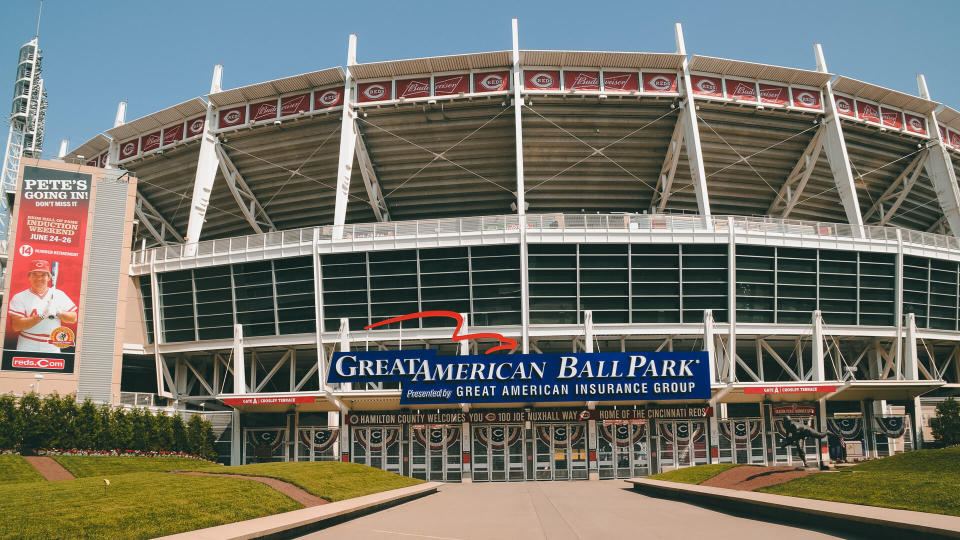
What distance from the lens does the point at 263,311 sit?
137 feet

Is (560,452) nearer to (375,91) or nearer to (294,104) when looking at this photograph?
(375,91)

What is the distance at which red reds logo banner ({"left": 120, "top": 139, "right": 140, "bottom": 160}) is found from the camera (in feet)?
163

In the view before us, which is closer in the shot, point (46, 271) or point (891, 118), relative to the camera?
point (46, 271)

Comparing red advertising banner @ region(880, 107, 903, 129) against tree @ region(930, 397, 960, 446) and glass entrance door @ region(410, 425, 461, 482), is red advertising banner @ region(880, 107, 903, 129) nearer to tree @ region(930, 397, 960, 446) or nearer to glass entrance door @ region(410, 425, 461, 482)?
tree @ region(930, 397, 960, 446)

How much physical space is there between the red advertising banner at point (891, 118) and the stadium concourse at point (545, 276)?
4.7 inches

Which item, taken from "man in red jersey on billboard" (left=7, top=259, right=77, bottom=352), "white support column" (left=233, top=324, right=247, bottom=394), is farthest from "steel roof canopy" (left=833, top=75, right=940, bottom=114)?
"man in red jersey on billboard" (left=7, top=259, right=77, bottom=352)

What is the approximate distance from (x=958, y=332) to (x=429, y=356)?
34.2 meters

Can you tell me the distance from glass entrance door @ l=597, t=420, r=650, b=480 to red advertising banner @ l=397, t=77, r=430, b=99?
23112 millimetres

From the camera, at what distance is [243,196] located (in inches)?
2013

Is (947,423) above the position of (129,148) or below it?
below

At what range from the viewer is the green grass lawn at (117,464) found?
2820cm

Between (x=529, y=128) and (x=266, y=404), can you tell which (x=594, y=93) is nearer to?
(x=529, y=128)

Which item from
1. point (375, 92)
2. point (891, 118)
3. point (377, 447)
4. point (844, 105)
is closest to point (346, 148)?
point (375, 92)

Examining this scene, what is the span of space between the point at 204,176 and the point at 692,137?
102ft
